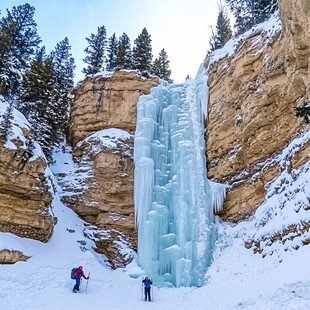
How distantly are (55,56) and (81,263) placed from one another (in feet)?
72.4

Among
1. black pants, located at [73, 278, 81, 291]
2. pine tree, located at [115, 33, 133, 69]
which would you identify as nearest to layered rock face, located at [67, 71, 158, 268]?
black pants, located at [73, 278, 81, 291]

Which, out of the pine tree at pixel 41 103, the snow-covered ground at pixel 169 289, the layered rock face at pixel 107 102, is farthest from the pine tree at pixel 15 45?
the snow-covered ground at pixel 169 289

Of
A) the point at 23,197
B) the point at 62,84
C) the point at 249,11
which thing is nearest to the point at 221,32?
A: the point at 249,11

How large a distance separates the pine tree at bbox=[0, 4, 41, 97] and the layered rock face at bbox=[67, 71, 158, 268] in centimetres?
420

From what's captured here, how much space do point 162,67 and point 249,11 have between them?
9086mm

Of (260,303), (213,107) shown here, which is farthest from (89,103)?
(260,303)

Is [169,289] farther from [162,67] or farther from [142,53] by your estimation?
[162,67]

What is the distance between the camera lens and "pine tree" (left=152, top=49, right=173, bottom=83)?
107 feet

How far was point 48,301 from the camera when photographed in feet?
34.8

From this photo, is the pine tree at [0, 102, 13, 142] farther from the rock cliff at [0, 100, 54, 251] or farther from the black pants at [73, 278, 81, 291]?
the black pants at [73, 278, 81, 291]

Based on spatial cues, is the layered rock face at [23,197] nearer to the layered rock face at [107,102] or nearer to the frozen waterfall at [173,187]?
the frozen waterfall at [173,187]

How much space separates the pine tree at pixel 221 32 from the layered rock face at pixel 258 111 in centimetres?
1412

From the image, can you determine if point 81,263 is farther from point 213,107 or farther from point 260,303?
point 213,107

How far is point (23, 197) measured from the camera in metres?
14.7
